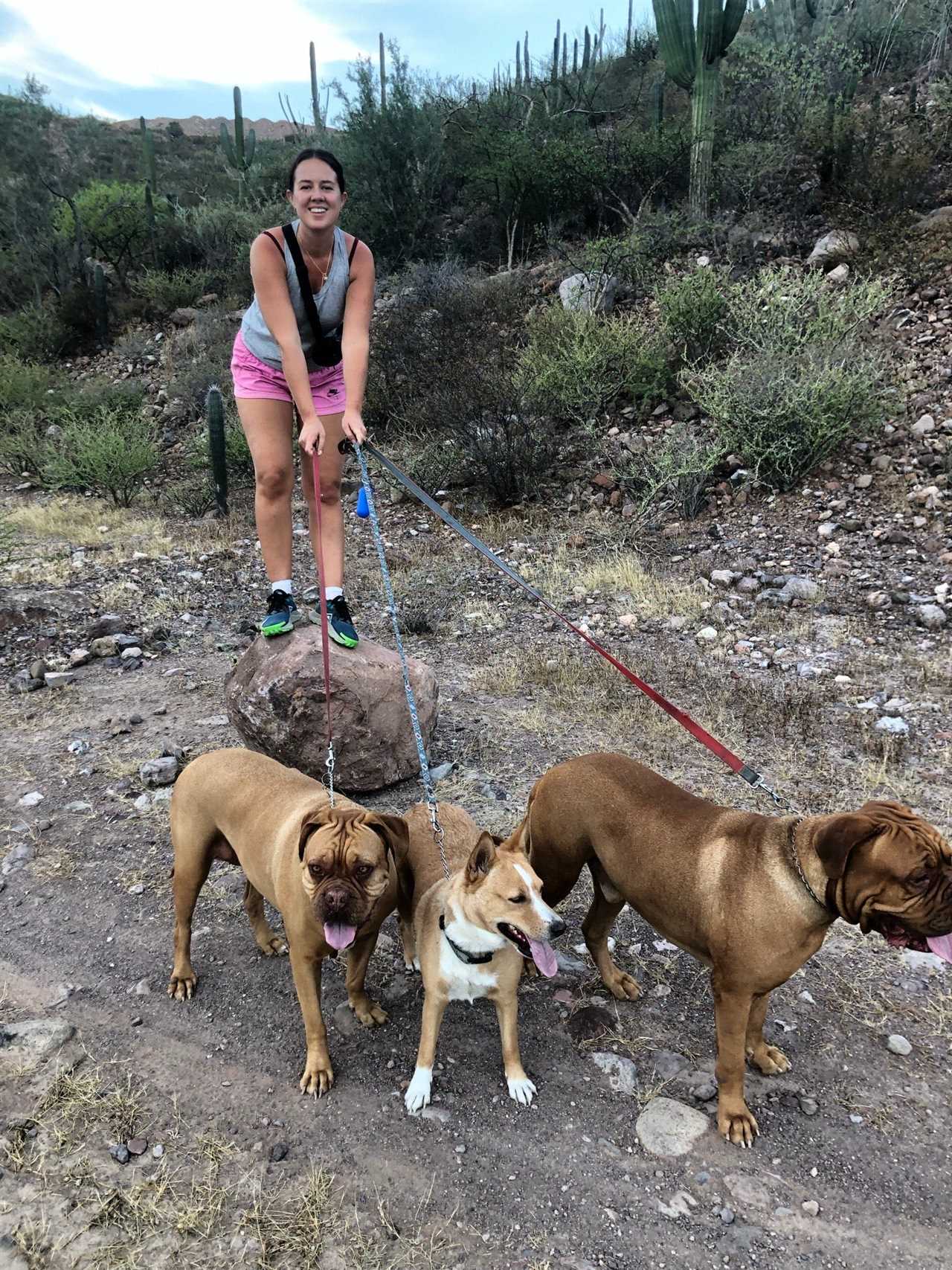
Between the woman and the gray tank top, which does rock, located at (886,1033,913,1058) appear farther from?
the gray tank top

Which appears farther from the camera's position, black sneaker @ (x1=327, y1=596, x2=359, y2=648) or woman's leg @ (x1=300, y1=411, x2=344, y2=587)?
black sneaker @ (x1=327, y1=596, x2=359, y2=648)

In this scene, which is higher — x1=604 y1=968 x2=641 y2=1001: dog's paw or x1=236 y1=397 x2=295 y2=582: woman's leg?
x1=236 y1=397 x2=295 y2=582: woman's leg

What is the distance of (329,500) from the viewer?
4.32 m

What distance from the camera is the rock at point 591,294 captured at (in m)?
11.9

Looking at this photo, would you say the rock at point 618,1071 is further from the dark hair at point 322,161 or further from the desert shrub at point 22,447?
the desert shrub at point 22,447

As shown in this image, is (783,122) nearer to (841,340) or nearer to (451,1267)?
(841,340)

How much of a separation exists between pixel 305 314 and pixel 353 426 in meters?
0.60

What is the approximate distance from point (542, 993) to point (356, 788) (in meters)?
1.75

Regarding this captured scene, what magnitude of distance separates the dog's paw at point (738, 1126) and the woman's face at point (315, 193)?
385 cm

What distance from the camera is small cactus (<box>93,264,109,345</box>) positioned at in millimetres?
17953

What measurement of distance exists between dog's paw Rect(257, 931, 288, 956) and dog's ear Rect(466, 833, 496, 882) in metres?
1.34

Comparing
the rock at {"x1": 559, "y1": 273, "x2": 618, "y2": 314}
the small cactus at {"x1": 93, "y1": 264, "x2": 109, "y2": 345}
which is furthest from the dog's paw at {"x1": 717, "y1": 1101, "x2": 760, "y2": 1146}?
the small cactus at {"x1": 93, "y1": 264, "x2": 109, "y2": 345}

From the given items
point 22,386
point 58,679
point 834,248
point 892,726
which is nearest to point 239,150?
point 22,386

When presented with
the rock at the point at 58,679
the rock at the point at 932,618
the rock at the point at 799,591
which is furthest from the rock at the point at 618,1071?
the rock at the point at 799,591
